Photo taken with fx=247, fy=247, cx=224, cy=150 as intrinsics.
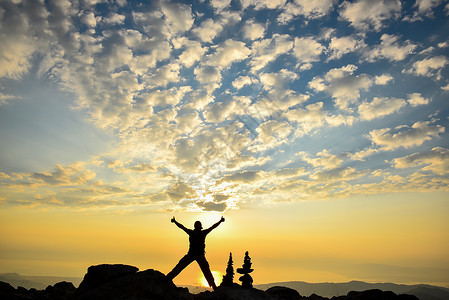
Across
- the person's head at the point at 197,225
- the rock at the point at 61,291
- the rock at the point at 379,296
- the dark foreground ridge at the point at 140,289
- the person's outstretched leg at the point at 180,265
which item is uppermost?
the person's head at the point at 197,225

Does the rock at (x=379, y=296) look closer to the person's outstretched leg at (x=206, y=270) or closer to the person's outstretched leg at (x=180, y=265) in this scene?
the person's outstretched leg at (x=206, y=270)

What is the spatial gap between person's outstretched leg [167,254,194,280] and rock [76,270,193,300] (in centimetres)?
35

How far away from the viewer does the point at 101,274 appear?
9.70m

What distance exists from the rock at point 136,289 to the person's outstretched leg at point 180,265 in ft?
1.14

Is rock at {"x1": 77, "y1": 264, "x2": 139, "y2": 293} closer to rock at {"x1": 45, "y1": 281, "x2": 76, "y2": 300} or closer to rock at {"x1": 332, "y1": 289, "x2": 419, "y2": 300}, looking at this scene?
rock at {"x1": 45, "y1": 281, "x2": 76, "y2": 300}

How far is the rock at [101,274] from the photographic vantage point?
9.54 metres

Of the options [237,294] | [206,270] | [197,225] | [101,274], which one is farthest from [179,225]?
[237,294]

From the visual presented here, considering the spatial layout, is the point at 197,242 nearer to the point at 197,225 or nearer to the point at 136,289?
the point at 197,225

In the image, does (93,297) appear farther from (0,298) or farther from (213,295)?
(0,298)

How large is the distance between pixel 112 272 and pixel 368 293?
409 inches

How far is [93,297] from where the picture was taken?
8.03 m

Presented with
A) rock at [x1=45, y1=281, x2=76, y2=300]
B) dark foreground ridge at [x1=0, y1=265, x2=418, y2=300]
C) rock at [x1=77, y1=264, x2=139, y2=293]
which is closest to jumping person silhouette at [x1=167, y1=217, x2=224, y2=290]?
dark foreground ridge at [x1=0, y1=265, x2=418, y2=300]

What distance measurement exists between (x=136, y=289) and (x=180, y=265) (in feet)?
7.32

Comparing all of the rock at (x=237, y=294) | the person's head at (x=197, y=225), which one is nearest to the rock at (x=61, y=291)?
the person's head at (x=197, y=225)
